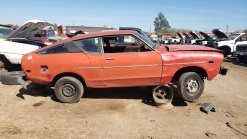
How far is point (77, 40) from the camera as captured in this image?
4637 mm

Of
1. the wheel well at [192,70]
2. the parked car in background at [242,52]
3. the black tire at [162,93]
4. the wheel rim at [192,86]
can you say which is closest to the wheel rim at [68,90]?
the black tire at [162,93]

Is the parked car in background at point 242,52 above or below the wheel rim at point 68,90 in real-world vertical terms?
above

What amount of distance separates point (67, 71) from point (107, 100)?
47.5 inches

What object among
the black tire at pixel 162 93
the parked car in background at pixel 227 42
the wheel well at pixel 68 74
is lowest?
the black tire at pixel 162 93

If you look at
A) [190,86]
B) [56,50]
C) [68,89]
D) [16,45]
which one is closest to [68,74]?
[68,89]

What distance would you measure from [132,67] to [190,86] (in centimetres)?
141

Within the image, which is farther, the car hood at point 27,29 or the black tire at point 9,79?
A: the car hood at point 27,29

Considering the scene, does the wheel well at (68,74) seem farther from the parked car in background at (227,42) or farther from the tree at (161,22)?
the tree at (161,22)

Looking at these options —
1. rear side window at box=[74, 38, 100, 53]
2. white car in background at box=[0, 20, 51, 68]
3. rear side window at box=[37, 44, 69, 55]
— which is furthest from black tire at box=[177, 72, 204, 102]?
white car in background at box=[0, 20, 51, 68]

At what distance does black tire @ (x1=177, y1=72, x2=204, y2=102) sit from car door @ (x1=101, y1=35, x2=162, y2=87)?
20.9 inches

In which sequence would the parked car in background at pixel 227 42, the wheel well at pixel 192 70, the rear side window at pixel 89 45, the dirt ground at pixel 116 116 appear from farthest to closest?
the parked car in background at pixel 227 42 < the wheel well at pixel 192 70 < the rear side window at pixel 89 45 < the dirt ground at pixel 116 116

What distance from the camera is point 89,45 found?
4.58m

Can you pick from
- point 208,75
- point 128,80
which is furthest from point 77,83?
point 208,75

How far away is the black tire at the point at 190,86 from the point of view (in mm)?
4504
